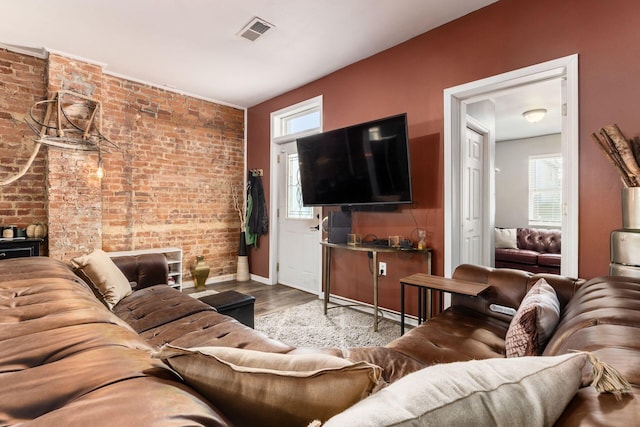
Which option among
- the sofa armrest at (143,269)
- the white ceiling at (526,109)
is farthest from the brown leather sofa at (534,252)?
the sofa armrest at (143,269)

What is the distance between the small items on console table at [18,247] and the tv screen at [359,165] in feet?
9.29

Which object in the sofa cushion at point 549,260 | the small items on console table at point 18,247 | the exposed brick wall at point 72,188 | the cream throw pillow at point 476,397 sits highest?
the exposed brick wall at point 72,188

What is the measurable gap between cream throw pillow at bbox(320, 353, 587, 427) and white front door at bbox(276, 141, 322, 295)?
3.53 m

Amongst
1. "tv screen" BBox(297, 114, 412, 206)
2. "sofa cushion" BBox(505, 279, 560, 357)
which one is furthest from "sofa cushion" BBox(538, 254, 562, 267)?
"sofa cushion" BBox(505, 279, 560, 357)

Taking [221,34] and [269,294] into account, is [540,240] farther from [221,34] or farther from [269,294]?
[221,34]

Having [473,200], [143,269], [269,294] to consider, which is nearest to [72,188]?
[143,269]

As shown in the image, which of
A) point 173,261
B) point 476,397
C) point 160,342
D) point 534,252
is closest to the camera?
point 476,397

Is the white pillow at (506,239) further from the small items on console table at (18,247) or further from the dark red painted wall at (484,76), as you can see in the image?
the small items on console table at (18,247)

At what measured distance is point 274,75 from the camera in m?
3.89

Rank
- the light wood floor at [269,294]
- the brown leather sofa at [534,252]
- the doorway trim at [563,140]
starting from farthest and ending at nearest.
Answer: the brown leather sofa at [534,252] → the light wood floor at [269,294] → the doorway trim at [563,140]

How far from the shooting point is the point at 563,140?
7.46 feet

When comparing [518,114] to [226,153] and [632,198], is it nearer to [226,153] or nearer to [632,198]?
[632,198]

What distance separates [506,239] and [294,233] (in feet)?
12.7

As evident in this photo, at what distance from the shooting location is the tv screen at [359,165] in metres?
2.85
